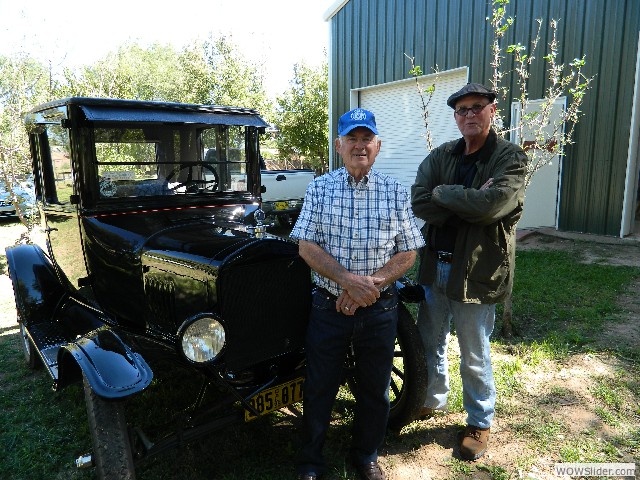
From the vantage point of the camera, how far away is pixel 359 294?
2.10 meters

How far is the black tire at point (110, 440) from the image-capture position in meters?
2.01

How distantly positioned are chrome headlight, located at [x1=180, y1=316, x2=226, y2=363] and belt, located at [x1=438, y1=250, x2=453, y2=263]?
1.21 m

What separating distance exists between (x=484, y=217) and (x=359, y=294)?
0.75 metres

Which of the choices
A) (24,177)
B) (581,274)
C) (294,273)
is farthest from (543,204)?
(24,177)

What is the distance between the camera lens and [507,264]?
8.01 ft

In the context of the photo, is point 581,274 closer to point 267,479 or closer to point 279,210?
point 267,479

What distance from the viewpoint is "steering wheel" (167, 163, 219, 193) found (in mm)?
3396

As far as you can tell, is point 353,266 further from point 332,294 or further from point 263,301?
point 263,301

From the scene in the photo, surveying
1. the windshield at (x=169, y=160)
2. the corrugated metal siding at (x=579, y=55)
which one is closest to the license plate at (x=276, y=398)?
the windshield at (x=169, y=160)

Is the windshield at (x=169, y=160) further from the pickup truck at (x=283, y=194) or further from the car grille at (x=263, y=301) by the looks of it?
the pickup truck at (x=283, y=194)

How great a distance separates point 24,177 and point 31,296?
5038 millimetres

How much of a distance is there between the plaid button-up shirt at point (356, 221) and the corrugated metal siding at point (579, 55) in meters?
6.23

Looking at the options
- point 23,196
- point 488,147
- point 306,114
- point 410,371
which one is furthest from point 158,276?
point 306,114

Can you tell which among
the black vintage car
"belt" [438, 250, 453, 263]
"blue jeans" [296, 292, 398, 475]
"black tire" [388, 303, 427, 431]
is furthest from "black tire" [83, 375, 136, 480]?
"belt" [438, 250, 453, 263]
